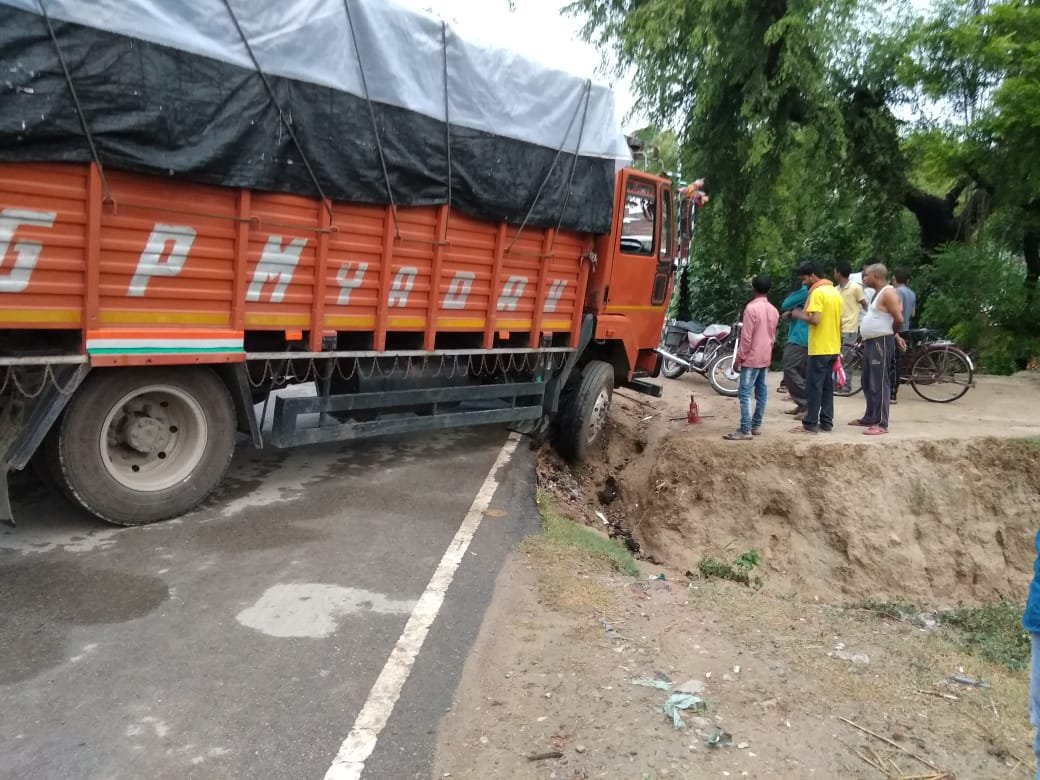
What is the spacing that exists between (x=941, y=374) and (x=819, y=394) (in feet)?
11.9

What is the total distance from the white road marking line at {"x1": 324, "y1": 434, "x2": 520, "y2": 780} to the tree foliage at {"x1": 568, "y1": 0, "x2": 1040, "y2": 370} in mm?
8720

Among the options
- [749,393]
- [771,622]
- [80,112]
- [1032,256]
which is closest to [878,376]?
[749,393]

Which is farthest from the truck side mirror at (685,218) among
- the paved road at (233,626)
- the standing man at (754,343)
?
the paved road at (233,626)

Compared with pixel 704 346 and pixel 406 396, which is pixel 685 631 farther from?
pixel 704 346

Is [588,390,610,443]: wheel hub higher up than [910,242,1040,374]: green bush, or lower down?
lower down

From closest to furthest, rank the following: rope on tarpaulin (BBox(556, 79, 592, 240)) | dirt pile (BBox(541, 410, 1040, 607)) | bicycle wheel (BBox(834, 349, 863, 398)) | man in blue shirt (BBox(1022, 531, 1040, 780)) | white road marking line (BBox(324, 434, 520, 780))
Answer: man in blue shirt (BBox(1022, 531, 1040, 780)) < white road marking line (BBox(324, 434, 520, 780)) < rope on tarpaulin (BBox(556, 79, 592, 240)) < dirt pile (BBox(541, 410, 1040, 607)) < bicycle wheel (BBox(834, 349, 863, 398))

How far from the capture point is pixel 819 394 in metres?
7.84

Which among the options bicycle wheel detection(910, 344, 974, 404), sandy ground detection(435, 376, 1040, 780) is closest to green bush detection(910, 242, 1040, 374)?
bicycle wheel detection(910, 344, 974, 404)

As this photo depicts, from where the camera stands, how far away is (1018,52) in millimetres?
9898

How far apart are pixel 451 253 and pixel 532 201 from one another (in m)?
0.87

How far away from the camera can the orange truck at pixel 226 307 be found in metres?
3.89

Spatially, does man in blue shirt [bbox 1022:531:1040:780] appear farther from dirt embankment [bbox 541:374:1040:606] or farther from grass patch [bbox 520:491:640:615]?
dirt embankment [bbox 541:374:1040:606]

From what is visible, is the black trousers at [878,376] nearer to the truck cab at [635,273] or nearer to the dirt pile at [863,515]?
the dirt pile at [863,515]

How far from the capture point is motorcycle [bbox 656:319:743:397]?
38.6 ft
